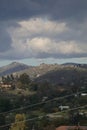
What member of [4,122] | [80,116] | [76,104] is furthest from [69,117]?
[4,122]

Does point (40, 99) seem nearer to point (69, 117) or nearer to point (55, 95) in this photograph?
point (55, 95)

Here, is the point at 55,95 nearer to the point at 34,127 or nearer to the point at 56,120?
the point at 56,120

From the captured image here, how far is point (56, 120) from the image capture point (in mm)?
64188

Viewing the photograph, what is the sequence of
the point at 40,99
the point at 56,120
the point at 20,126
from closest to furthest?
the point at 20,126 → the point at 56,120 → the point at 40,99

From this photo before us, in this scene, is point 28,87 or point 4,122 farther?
point 28,87

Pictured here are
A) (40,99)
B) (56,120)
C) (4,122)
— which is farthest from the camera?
(40,99)

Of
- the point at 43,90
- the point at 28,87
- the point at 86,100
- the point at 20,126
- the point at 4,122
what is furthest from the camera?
the point at 28,87

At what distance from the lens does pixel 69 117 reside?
65938 millimetres

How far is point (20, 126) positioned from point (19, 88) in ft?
223

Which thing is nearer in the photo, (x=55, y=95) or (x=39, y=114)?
(x=39, y=114)

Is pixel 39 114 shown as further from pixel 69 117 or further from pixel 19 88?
pixel 19 88

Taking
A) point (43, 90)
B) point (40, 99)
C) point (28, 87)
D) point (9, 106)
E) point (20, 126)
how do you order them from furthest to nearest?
point (28, 87)
point (43, 90)
point (40, 99)
point (9, 106)
point (20, 126)

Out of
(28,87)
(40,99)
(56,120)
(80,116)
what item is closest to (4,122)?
(56,120)

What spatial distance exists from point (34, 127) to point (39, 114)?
13043 millimetres
